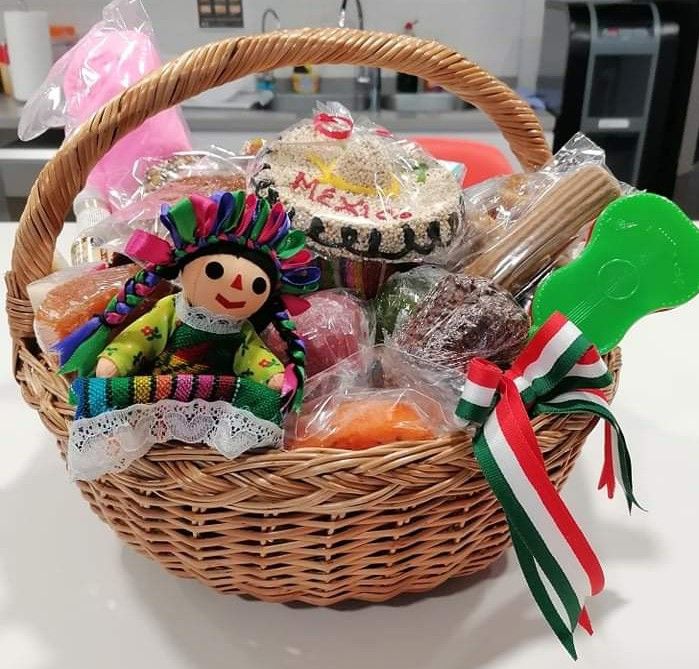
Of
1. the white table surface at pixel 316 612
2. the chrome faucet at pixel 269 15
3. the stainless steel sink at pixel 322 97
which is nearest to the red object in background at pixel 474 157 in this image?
the white table surface at pixel 316 612

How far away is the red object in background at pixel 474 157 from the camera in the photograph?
4.54ft

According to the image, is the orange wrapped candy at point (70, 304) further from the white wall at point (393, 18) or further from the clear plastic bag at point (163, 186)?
the white wall at point (393, 18)

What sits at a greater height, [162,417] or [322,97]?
[162,417]

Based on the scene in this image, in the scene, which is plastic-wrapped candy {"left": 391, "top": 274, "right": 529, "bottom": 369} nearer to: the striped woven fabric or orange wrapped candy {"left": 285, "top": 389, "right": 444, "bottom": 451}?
orange wrapped candy {"left": 285, "top": 389, "right": 444, "bottom": 451}

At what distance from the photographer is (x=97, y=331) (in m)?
0.53

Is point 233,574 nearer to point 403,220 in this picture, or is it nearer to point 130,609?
point 130,609

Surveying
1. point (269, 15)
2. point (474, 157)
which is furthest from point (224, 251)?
point (269, 15)

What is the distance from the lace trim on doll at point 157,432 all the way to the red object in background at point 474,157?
0.96 m

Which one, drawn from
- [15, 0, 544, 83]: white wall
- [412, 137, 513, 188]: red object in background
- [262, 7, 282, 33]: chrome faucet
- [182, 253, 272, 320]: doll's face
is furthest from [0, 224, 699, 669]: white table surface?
[15, 0, 544, 83]: white wall

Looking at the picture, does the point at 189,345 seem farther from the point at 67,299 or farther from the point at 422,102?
the point at 422,102

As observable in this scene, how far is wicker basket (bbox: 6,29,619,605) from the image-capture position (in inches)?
19.4

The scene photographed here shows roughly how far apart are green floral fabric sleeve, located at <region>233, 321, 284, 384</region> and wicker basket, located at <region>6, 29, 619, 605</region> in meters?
0.06

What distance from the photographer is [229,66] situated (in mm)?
613

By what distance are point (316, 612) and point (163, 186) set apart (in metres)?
0.49
